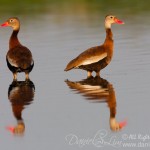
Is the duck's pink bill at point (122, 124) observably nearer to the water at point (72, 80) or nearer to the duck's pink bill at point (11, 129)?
the water at point (72, 80)

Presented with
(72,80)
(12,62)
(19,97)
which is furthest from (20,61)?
(19,97)

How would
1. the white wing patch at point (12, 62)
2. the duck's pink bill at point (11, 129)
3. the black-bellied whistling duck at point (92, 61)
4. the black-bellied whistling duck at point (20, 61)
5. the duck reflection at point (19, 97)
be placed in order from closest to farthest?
the duck's pink bill at point (11, 129) → the duck reflection at point (19, 97) → the black-bellied whistling duck at point (20, 61) → the white wing patch at point (12, 62) → the black-bellied whistling duck at point (92, 61)

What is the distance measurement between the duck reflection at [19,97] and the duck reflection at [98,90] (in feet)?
2.85

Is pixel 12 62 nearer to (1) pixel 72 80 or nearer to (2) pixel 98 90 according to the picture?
(1) pixel 72 80

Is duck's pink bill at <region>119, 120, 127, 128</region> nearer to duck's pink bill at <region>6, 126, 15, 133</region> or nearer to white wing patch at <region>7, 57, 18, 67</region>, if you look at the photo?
duck's pink bill at <region>6, 126, 15, 133</region>

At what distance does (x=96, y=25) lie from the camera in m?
28.5

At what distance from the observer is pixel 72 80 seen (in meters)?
17.7

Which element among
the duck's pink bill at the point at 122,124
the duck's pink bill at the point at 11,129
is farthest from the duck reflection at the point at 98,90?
the duck's pink bill at the point at 11,129

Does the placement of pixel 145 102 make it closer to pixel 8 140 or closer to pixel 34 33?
pixel 8 140

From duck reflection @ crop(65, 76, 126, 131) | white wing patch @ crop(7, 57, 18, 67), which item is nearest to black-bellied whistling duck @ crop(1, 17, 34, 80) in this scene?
white wing patch @ crop(7, 57, 18, 67)

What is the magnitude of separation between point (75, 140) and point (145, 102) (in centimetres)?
267

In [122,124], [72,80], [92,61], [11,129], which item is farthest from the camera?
[92,61]

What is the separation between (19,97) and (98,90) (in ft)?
5.11

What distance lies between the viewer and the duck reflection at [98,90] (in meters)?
14.5
